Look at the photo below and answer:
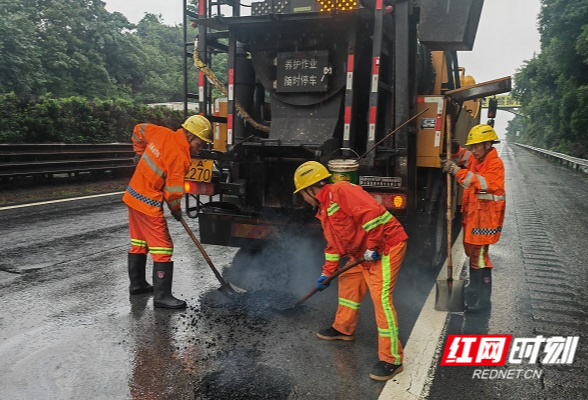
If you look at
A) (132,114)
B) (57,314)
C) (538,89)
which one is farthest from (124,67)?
(57,314)

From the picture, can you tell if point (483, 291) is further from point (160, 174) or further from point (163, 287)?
point (160, 174)

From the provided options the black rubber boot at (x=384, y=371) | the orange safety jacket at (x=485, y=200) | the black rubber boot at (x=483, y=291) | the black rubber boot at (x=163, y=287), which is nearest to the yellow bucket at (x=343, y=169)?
the orange safety jacket at (x=485, y=200)

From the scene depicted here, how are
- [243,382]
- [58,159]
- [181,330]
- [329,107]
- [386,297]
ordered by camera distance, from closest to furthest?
[243,382], [386,297], [181,330], [329,107], [58,159]

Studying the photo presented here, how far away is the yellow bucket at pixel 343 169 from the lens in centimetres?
456

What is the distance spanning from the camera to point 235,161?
5.11 metres

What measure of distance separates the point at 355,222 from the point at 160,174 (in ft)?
6.12

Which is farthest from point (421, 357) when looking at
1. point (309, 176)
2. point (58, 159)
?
point (58, 159)

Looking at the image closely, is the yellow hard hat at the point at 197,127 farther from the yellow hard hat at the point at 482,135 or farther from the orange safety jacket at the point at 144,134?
the yellow hard hat at the point at 482,135

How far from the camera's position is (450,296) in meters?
4.20

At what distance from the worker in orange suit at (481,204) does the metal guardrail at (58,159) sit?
9302 mm

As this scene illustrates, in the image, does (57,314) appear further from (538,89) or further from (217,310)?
(538,89)

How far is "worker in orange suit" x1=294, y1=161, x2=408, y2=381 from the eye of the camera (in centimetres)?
326

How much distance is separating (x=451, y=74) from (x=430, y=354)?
451 cm

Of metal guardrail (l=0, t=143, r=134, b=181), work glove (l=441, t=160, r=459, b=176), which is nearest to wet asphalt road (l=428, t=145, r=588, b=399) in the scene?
work glove (l=441, t=160, r=459, b=176)
